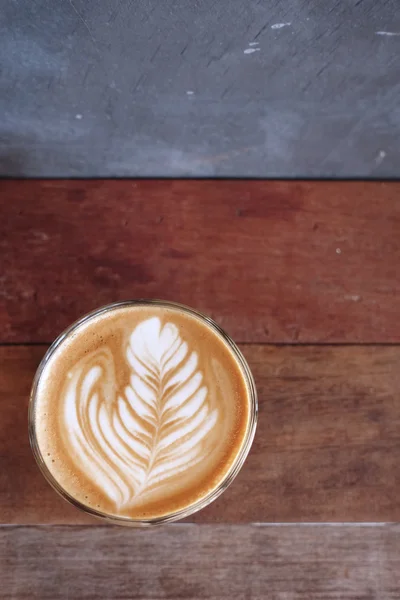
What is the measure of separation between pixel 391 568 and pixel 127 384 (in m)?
0.48

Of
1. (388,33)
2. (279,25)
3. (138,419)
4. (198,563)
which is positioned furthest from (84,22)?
(198,563)

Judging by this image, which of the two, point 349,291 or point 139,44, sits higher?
point 139,44

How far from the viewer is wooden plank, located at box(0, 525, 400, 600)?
0.85m

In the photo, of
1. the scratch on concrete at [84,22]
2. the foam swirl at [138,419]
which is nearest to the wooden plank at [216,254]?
the foam swirl at [138,419]

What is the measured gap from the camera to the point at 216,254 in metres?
0.93

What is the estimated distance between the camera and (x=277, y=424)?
88cm

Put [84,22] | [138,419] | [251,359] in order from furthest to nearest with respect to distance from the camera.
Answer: [251,359] → [138,419] → [84,22]

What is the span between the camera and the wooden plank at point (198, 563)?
85cm

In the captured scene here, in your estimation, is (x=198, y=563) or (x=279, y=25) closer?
(x=279, y=25)

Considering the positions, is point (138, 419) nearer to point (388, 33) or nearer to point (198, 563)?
point (198, 563)

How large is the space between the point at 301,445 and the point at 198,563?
232 mm

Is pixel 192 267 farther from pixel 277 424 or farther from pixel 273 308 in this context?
pixel 277 424

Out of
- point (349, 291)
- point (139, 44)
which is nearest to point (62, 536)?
point (349, 291)

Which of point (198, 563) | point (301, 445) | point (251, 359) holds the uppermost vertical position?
point (251, 359)
